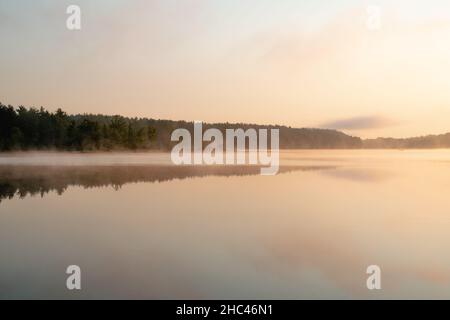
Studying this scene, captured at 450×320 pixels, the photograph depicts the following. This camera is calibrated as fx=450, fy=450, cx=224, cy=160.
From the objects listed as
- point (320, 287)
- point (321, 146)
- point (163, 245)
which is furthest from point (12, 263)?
point (321, 146)

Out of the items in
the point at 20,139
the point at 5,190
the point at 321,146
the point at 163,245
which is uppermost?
the point at 321,146

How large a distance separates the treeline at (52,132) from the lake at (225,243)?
40795mm

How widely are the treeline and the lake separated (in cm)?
4079

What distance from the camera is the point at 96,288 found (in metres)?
9.87

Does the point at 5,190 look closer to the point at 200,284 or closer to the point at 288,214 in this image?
the point at 288,214

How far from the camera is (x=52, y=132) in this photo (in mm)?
65500

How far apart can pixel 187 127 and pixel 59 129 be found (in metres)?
62.8

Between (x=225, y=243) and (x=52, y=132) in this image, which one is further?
(x=52, y=132)

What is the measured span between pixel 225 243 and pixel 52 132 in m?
58.0

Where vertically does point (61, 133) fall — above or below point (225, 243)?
above

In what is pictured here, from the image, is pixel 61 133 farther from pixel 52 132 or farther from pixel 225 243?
pixel 225 243

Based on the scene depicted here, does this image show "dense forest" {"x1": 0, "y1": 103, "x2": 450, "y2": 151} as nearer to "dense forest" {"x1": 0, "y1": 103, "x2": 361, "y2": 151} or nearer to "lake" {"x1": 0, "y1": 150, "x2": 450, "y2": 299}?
"dense forest" {"x1": 0, "y1": 103, "x2": 361, "y2": 151}

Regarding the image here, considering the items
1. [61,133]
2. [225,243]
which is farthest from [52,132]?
[225,243]

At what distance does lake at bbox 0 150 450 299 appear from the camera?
10125 mm
